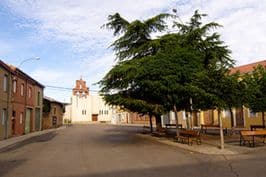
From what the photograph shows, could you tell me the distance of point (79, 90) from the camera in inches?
3900

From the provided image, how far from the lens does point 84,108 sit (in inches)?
3866

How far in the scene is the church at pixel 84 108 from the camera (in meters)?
97.4

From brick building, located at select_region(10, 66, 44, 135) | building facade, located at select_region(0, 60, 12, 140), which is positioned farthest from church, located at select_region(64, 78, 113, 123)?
building facade, located at select_region(0, 60, 12, 140)

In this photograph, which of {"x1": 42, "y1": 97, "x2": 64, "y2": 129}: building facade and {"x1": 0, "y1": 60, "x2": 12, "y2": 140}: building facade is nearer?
{"x1": 0, "y1": 60, "x2": 12, "y2": 140}: building facade

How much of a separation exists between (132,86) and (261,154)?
1029 centimetres

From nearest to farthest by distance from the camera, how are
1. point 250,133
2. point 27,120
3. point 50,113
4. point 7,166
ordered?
point 7,166, point 250,133, point 27,120, point 50,113

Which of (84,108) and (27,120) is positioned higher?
(84,108)

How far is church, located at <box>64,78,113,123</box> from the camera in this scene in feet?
319

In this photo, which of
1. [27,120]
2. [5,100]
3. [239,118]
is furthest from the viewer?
[239,118]

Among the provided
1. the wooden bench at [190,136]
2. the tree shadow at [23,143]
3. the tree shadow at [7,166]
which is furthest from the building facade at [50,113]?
the tree shadow at [7,166]

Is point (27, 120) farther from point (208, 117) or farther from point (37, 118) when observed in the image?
point (208, 117)

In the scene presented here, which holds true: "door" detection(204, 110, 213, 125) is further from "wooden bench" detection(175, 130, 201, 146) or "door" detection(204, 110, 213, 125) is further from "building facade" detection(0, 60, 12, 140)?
"building facade" detection(0, 60, 12, 140)

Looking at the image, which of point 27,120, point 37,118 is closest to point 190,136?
point 27,120

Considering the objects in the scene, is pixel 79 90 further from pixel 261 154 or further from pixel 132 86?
pixel 261 154
